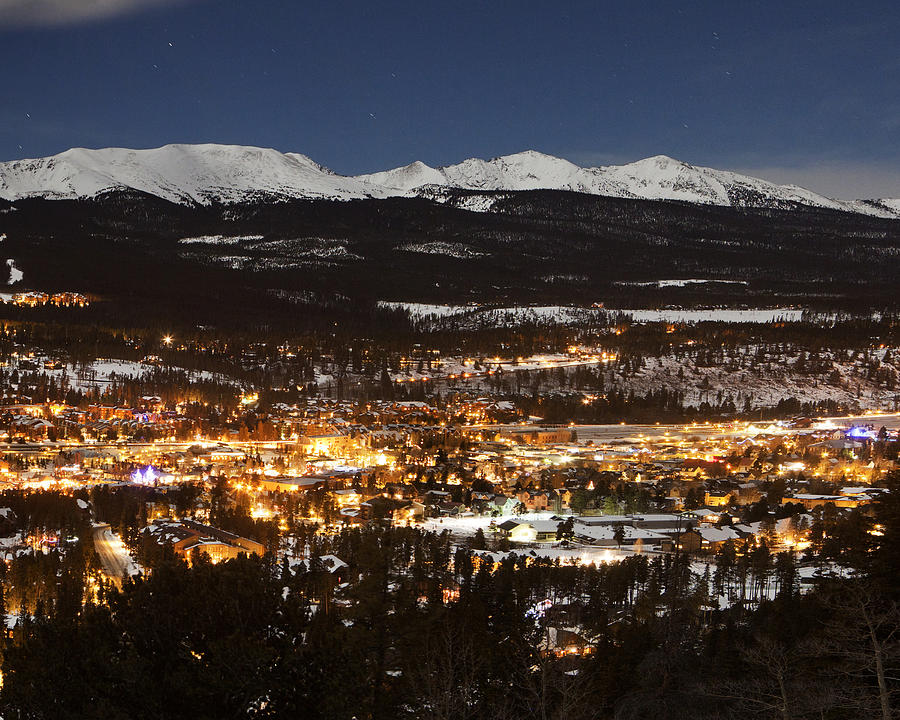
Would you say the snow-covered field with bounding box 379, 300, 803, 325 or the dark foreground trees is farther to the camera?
the snow-covered field with bounding box 379, 300, 803, 325

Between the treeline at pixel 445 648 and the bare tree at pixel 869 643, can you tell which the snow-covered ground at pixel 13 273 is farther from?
the bare tree at pixel 869 643

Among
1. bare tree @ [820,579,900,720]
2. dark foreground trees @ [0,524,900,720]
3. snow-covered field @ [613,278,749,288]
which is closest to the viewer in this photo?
bare tree @ [820,579,900,720]

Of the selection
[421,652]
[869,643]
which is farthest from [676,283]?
[869,643]

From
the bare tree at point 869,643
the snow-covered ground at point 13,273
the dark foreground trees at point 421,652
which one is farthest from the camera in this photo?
the snow-covered ground at point 13,273

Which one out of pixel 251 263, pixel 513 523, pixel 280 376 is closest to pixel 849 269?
pixel 251 263

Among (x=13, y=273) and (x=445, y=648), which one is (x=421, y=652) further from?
(x=13, y=273)

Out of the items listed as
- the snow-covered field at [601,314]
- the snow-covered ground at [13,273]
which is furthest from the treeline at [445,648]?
the snow-covered ground at [13,273]

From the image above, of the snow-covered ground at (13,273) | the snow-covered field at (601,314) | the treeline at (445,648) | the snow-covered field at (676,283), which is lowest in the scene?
the treeline at (445,648)

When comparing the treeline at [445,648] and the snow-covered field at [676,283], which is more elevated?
the snow-covered field at [676,283]

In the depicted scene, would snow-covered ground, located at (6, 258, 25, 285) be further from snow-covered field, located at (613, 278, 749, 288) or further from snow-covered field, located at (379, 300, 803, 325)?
snow-covered field, located at (613, 278, 749, 288)

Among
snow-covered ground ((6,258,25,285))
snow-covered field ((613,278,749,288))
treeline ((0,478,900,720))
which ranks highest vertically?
snow-covered field ((613,278,749,288))

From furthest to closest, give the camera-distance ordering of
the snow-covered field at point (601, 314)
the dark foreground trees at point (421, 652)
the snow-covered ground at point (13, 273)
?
1. the snow-covered ground at point (13, 273)
2. the snow-covered field at point (601, 314)
3. the dark foreground trees at point (421, 652)

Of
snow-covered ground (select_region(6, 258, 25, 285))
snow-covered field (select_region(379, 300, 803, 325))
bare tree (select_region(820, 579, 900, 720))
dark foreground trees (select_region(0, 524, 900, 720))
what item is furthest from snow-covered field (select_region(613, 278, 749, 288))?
bare tree (select_region(820, 579, 900, 720))
